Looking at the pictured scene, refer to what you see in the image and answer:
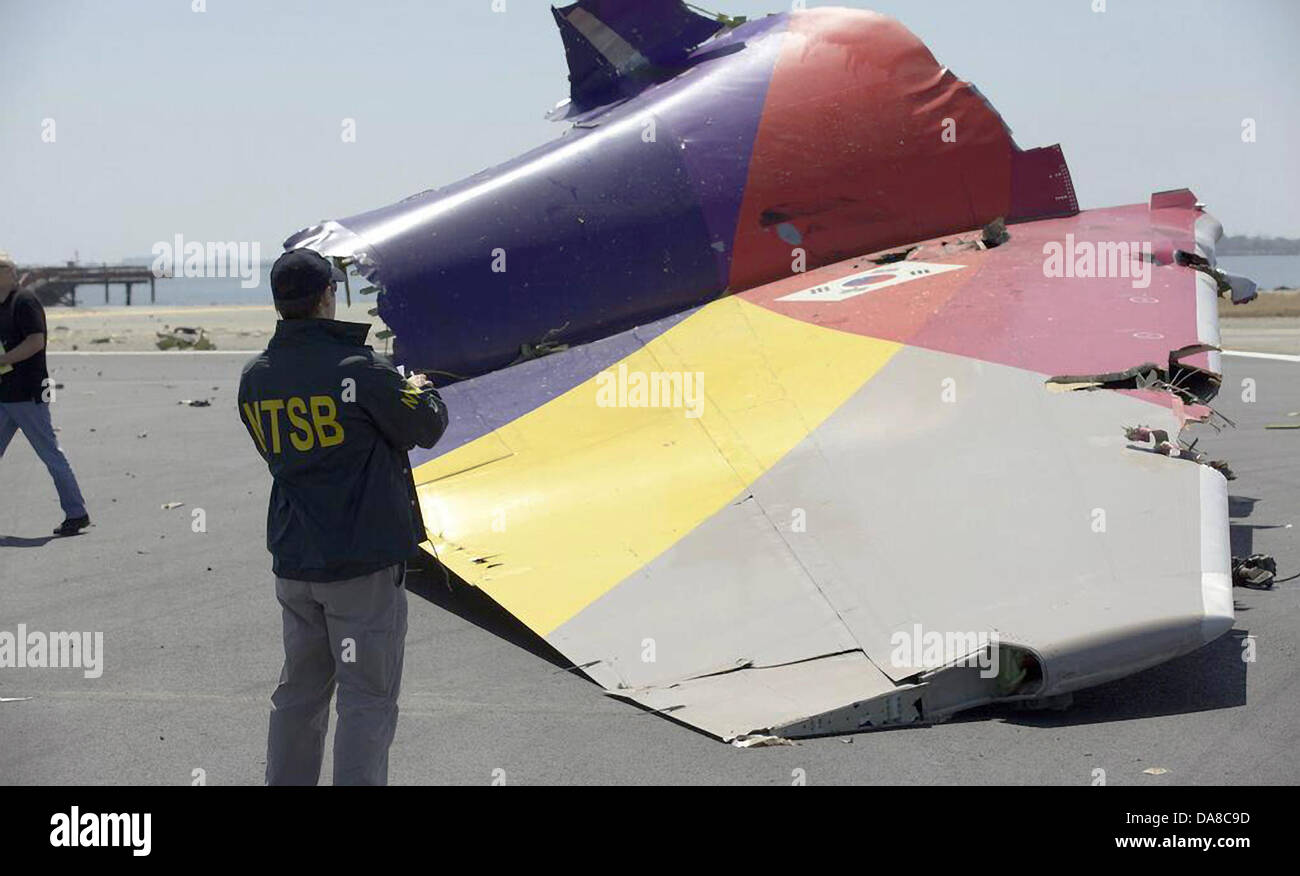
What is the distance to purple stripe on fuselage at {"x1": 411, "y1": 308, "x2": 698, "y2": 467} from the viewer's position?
22.0 feet

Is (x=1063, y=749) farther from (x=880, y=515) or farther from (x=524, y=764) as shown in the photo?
(x=524, y=764)

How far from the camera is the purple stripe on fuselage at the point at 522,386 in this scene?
6711mm

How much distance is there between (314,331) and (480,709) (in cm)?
190

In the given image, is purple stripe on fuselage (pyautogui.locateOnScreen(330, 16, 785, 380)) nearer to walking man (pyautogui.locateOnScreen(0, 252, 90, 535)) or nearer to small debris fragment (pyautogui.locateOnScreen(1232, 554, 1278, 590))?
walking man (pyautogui.locateOnScreen(0, 252, 90, 535))

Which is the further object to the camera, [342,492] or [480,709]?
[480,709]

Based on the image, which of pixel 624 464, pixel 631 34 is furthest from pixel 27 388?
pixel 624 464

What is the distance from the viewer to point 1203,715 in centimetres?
468

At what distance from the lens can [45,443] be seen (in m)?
8.66

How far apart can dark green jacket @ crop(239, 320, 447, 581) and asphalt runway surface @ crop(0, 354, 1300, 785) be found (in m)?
1.08

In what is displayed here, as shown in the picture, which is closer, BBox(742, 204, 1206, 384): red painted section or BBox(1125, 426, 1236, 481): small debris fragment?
BBox(1125, 426, 1236, 481): small debris fragment

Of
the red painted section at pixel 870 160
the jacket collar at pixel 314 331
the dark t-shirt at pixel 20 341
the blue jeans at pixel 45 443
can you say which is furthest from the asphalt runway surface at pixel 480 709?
the red painted section at pixel 870 160

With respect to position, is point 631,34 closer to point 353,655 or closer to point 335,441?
point 335,441

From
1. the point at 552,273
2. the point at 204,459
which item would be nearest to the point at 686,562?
the point at 552,273

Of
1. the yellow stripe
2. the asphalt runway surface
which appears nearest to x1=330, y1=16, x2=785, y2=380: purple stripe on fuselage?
the yellow stripe
